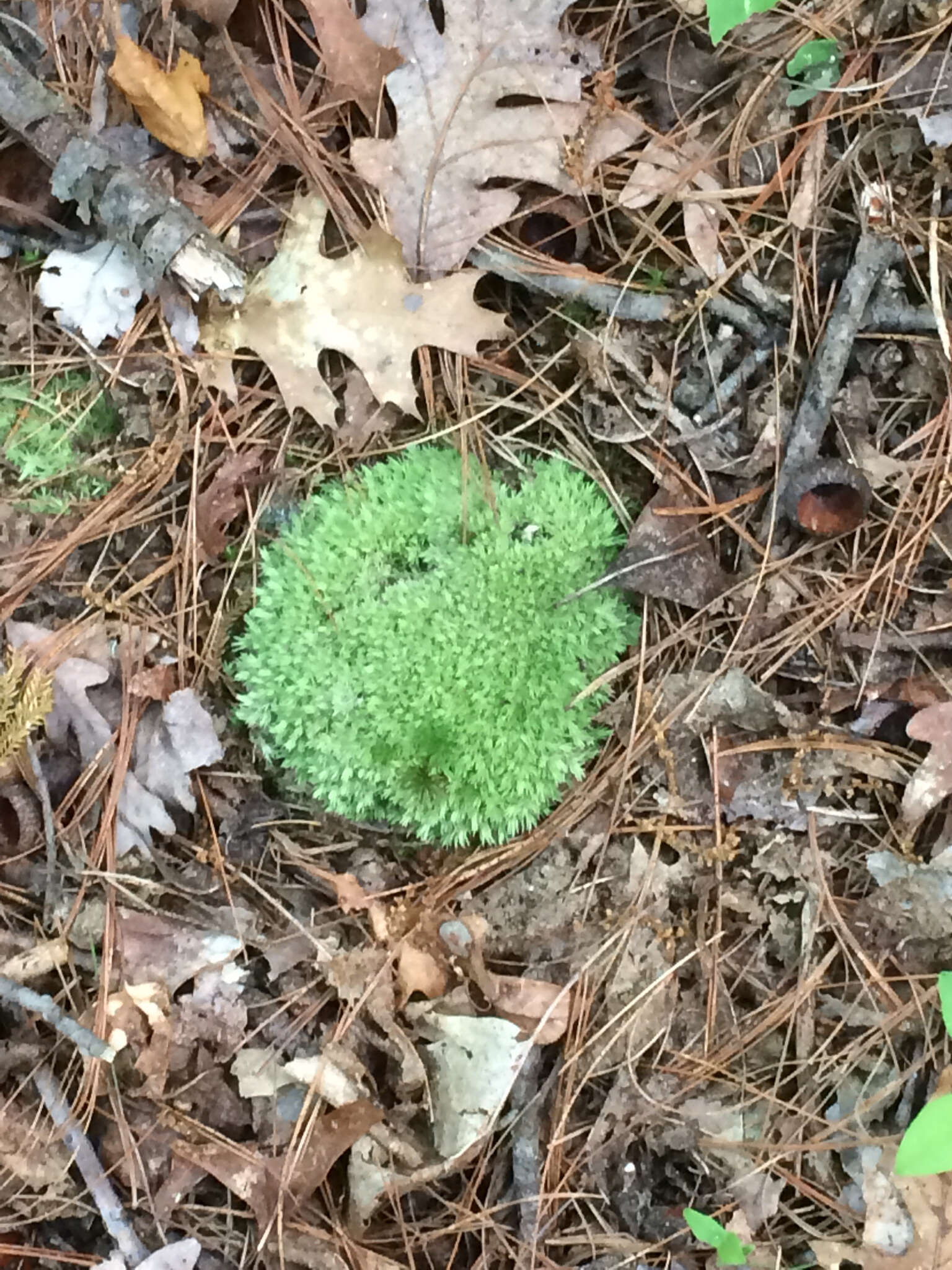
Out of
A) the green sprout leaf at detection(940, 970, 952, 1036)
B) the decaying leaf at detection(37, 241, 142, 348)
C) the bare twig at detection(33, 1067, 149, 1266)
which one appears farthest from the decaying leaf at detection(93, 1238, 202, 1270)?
the decaying leaf at detection(37, 241, 142, 348)

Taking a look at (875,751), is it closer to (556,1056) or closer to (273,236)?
(556,1056)

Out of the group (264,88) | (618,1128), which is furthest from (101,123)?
(618,1128)

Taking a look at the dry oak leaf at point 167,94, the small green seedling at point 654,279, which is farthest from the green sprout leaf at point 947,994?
the dry oak leaf at point 167,94

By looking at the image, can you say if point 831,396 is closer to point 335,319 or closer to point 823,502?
point 823,502

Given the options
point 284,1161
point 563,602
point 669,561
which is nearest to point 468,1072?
point 284,1161

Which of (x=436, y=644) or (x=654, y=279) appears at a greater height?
(x=654, y=279)

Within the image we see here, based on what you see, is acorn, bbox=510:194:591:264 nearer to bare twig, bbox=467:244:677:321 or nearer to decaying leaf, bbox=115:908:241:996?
bare twig, bbox=467:244:677:321
